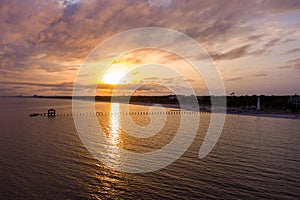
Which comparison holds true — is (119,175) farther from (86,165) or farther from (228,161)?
(228,161)

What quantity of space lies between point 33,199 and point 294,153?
89.0 ft

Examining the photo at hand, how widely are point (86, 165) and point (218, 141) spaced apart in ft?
67.4

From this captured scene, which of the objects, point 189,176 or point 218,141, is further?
point 218,141

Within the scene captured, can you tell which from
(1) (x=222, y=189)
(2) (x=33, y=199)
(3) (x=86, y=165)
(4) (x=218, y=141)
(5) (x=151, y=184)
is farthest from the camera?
(4) (x=218, y=141)

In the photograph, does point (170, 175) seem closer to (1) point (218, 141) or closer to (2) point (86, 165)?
(2) point (86, 165)

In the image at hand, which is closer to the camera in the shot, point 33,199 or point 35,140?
point 33,199

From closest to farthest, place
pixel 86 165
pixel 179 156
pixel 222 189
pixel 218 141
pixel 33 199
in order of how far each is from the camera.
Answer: pixel 33 199, pixel 222 189, pixel 86 165, pixel 179 156, pixel 218 141

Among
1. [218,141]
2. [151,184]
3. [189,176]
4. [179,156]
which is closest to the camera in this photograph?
[151,184]

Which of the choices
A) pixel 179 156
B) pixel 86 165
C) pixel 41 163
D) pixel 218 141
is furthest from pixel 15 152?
pixel 218 141

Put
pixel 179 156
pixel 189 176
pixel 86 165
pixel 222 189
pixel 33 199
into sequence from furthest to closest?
pixel 179 156, pixel 86 165, pixel 189 176, pixel 222 189, pixel 33 199

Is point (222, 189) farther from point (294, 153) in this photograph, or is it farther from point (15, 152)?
point (15, 152)

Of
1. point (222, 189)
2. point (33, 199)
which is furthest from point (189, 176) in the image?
point (33, 199)

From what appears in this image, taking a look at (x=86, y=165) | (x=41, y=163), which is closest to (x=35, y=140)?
(x=41, y=163)

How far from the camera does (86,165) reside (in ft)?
81.4
